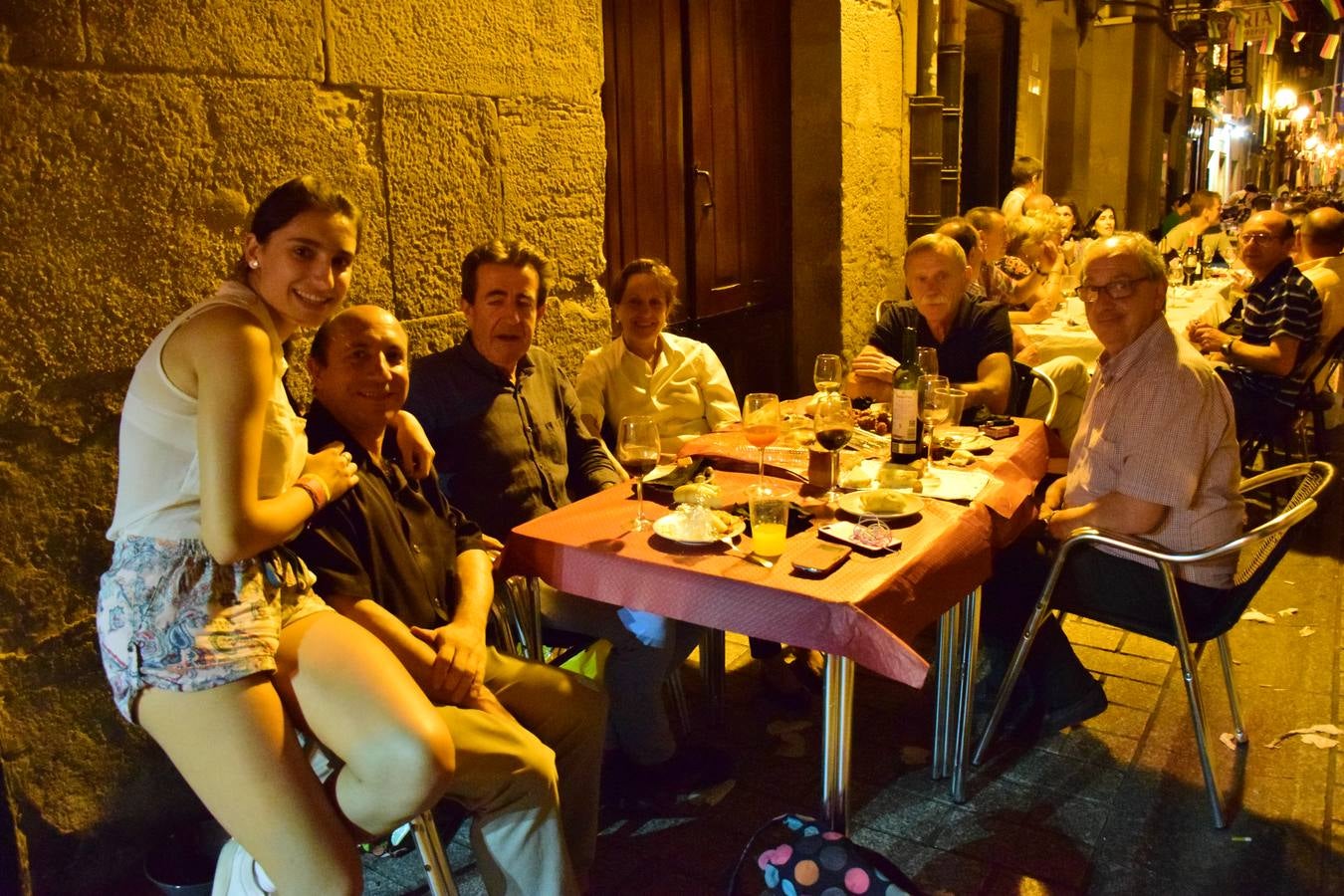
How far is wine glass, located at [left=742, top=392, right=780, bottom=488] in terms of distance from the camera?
261 cm

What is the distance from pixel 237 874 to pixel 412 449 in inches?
37.6

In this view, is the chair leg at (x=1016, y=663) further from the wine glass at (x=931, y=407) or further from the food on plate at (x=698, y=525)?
the food on plate at (x=698, y=525)

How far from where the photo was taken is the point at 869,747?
3029mm

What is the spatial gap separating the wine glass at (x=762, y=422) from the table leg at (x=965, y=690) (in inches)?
25.3

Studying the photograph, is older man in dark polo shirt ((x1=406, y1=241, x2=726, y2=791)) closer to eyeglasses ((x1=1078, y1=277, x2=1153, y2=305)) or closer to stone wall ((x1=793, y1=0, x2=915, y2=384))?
eyeglasses ((x1=1078, y1=277, x2=1153, y2=305))

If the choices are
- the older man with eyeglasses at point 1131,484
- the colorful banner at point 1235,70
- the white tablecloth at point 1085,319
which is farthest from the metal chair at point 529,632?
the colorful banner at point 1235,70

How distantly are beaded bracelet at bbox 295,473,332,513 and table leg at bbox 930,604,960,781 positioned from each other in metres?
1.55

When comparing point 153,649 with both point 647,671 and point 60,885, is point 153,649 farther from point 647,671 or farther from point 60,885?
point 647,671

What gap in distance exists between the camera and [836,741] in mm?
2207

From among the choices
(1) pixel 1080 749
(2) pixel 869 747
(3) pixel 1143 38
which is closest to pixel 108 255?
(2) pixel 869 747

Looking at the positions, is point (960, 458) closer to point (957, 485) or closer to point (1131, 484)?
point (957, 485)

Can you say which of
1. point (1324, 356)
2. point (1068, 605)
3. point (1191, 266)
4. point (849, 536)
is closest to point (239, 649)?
point (849, 536)

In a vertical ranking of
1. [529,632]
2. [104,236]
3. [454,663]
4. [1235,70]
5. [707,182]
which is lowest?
[529,632]

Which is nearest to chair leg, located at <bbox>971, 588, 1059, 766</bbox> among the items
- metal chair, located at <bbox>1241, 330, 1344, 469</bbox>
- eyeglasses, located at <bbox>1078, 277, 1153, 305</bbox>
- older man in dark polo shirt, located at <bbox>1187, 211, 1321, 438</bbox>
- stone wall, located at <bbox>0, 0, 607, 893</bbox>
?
eyeglasses, located at <bbox>1078, 277, 1153, 305</bbox>
